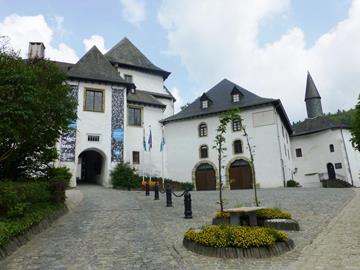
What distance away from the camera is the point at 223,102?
107 feet

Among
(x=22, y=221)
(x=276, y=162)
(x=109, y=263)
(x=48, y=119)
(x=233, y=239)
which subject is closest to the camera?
(x=109, y=263)

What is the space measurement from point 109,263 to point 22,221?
329 cm

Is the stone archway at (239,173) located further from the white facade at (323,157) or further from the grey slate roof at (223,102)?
the white facade at (323,157)

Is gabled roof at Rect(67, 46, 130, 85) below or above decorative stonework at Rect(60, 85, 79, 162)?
above

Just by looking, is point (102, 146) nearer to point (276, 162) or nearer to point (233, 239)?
point (276, 162)

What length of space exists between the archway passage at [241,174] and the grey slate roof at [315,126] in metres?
14.8

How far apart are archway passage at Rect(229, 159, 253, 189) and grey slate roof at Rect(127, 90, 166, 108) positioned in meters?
9.68

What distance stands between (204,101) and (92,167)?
13.1 meters

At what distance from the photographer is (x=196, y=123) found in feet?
107

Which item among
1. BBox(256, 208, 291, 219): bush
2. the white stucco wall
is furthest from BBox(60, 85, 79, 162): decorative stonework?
BBox(256, 208, 291, 219): bush

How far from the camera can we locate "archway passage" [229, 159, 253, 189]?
96.0ft

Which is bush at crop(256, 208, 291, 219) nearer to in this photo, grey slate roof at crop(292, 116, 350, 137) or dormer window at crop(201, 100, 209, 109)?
dormer window at crop(201, 100, 209, 109)

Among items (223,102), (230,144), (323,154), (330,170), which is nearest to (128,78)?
(223,102)

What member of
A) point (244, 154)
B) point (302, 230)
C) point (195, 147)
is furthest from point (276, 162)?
point (302, 230)
